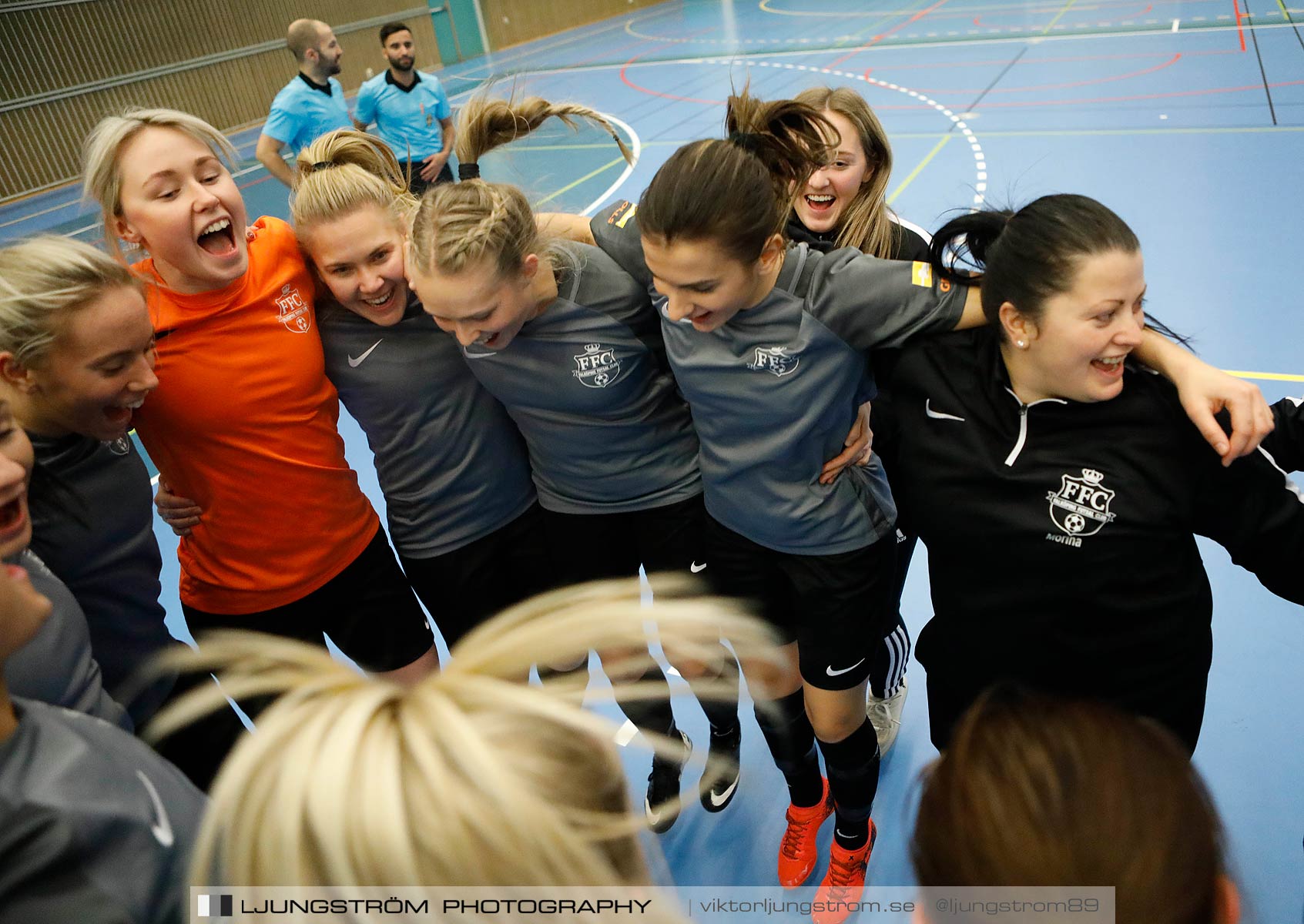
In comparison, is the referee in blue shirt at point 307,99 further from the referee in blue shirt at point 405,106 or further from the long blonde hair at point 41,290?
the long blonde hair at point 41,290

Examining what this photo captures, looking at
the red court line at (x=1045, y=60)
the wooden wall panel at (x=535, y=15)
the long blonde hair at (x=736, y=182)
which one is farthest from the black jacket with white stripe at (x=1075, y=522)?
the wooden wall panel at (x=535, y=15)

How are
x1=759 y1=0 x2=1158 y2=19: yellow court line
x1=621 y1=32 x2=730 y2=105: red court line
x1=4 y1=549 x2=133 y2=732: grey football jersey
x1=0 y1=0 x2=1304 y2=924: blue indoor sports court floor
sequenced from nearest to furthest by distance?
1. x1=4 y1=549 x2=133 y2=732: grey football jersey
2. x1=0 y1=0 x2=1304 y2=924: blue indoor sports court floor
3. x1=621 y1=32 x2=730 y2=105: red court line
4. x1=759 y1=0 x2=1158 y2=19: yellow court line

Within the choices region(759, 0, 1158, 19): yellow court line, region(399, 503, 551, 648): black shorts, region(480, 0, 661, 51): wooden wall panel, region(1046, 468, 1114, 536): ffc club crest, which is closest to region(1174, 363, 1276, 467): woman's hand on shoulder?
region(1046, 468, 1114, 536): ffc club crest

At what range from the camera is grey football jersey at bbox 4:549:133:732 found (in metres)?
1.44

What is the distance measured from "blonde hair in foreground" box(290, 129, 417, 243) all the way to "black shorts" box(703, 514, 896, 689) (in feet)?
3.99

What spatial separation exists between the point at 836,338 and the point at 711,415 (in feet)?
1.24

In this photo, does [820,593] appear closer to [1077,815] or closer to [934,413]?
[934,413]

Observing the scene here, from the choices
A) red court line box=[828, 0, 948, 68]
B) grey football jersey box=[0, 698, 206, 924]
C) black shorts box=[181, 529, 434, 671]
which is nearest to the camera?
grey football jersey box=[0, 698, 206, 924]

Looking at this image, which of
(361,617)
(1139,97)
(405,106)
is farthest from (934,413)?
(1139,97)

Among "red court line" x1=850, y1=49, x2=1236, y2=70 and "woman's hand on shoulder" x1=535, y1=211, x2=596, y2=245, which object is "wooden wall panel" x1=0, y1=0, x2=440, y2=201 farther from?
"woman's hand on shoulder" x1=535, y1=211, x2=596, y2=245

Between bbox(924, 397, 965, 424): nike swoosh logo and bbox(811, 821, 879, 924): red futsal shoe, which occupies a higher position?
bbox(924, 397, 965, 424): nike swoosh logo

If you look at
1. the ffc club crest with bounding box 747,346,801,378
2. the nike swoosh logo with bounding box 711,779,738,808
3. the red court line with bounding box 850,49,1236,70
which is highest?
the ffc club crest with bounding box 747,346,801,378

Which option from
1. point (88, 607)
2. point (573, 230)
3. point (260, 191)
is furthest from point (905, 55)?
point (88, 607)

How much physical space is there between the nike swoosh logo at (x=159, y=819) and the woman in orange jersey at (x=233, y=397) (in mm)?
1203
